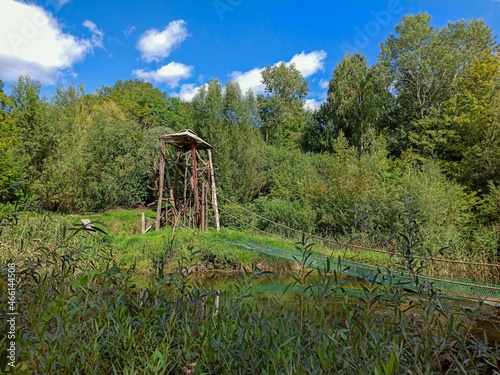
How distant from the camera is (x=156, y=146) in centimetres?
1488

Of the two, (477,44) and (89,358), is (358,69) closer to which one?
(477,44)

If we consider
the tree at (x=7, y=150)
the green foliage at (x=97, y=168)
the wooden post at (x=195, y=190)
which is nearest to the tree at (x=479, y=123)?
the wooden post at (x=195, y=190)

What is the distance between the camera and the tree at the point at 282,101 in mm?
24850

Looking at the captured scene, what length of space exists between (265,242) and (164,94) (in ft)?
76.1

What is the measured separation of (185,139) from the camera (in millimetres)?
10305

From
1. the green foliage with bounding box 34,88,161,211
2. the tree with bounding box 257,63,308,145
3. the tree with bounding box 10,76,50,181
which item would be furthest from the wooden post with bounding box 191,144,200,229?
the tree with bounding box 257,63,308,145

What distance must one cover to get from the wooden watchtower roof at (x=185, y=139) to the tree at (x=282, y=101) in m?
13.4

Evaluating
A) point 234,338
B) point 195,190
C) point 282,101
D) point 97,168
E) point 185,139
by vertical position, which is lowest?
point 234,338

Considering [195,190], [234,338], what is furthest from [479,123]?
[234,338]

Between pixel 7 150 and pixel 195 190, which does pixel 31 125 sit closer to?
pixel 7 150

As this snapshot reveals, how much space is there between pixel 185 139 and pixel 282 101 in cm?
1803

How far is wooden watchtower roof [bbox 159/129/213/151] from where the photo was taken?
9.92 m

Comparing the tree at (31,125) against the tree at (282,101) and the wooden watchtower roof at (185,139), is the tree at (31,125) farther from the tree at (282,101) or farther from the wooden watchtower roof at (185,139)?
the tree at (282,101)

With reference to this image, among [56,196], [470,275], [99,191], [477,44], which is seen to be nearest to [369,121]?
[477,44]
